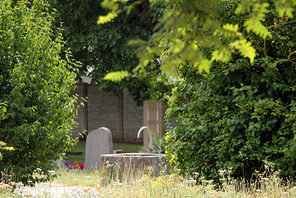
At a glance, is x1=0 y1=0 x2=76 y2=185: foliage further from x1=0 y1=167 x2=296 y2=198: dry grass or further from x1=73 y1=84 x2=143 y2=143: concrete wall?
x1=73 y1=84 x2=143 y2=143: concrete wall

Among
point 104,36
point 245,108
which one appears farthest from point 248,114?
point 104,36

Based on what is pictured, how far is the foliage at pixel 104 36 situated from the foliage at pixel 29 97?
8.48m

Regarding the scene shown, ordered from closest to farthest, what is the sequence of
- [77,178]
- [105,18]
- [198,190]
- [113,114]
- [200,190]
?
[105,18]
[198,190]
[200,190]
[77,178]
[113,114]

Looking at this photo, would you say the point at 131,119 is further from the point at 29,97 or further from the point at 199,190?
the point at 199,190

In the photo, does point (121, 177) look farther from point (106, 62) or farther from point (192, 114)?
point (106, 62)

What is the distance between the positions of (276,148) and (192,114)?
1365 millimetres

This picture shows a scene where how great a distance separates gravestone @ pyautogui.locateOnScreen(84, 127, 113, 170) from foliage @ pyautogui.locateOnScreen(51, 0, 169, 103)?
3.59 meters

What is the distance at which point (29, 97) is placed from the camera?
24.8 feet

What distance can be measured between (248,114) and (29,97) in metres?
3.41

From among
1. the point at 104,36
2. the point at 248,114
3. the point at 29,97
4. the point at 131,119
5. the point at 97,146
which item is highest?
the point at 104,36

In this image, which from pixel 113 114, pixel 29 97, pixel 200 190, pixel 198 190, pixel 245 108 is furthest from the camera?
pixel 113 114

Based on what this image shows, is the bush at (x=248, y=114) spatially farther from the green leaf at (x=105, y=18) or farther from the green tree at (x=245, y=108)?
the green leaf at (x=105, y=18)

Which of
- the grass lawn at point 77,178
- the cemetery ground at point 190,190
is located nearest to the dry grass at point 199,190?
the cemetery ground at point 190,190

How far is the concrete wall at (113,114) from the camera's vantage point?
24062mm
